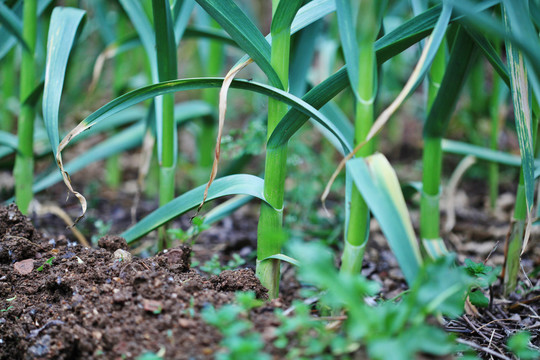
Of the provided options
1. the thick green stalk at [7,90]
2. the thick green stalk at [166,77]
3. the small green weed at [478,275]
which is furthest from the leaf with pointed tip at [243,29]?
the thick green stalk at [7,90]

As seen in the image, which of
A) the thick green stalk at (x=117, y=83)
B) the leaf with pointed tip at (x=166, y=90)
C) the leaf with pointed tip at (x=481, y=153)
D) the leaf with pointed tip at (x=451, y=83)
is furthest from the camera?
the thick green stalk at (x=117, y=83)

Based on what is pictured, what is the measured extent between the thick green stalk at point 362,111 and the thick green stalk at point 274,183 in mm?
146

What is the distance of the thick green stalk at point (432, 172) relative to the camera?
1.13 metres

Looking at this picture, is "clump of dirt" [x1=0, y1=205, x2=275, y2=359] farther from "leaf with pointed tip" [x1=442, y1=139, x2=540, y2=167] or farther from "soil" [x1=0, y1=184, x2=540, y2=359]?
"leaf with pointed tip" [x1=442, y1=139, x2=540, y2=167]

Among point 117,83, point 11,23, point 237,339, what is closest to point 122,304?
point 237,339

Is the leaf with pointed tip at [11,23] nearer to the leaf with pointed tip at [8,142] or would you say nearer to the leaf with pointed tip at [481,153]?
the leaf with pointed tip at [8,142]

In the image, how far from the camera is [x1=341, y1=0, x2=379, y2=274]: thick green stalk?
2.44 ft

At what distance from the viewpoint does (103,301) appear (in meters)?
0.83

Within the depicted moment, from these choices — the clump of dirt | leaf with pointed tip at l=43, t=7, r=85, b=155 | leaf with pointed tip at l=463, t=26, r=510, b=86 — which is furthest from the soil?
leaf with pointed tip at l=463, t=26, r=510, b=86

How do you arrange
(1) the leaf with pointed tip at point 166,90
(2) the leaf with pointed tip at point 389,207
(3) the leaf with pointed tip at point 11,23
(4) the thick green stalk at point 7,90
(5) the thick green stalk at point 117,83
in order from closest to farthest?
(2) the leaf with pointed tip at point 389,207 < (1) the leaf with pointed tip at point 166,90 < (3) the leaf with pointed tip at point 11,23 < (5) the thick green stalk at point 117,83 < (4) the thick green stalk at point 7,90

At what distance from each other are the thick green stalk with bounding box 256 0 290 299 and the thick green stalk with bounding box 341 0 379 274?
146 mm

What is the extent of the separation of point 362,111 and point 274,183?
246 millimetres

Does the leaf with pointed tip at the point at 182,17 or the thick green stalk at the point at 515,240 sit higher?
the leaf with pointed tip at the point at 182,17

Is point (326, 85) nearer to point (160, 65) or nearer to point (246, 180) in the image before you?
point (246, 180)
